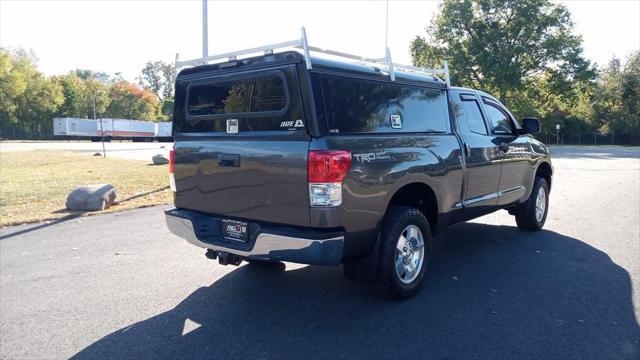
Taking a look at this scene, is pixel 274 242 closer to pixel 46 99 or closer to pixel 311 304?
pixel 311 304

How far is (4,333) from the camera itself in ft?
12.5

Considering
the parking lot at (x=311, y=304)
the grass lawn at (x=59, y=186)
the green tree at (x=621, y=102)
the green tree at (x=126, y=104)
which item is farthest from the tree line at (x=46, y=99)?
the parking lot at (x=311, y=304)

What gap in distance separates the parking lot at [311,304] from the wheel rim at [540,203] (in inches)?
15.6

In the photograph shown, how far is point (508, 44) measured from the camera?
41344 mm

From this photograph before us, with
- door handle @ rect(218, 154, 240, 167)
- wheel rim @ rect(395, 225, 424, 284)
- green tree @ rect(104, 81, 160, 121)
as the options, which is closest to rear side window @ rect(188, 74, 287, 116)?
door handle @ rect(218, 154, 240, 167)

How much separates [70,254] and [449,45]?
135 ft

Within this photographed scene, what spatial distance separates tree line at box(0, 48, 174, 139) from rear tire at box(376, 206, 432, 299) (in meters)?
63.7

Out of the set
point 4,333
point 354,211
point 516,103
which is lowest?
point 4,333

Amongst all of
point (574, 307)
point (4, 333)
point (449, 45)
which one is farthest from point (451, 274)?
point (449, 45)

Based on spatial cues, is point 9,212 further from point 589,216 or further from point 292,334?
point 589,216

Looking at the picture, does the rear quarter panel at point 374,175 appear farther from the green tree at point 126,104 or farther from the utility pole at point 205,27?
the green tree at point 126,104

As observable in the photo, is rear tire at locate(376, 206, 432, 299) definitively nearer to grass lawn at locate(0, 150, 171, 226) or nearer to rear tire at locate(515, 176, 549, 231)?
rear tire at locate(515, 176, 549, 231)

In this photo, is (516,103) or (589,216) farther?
(516,103)

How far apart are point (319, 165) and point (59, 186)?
1075cm
